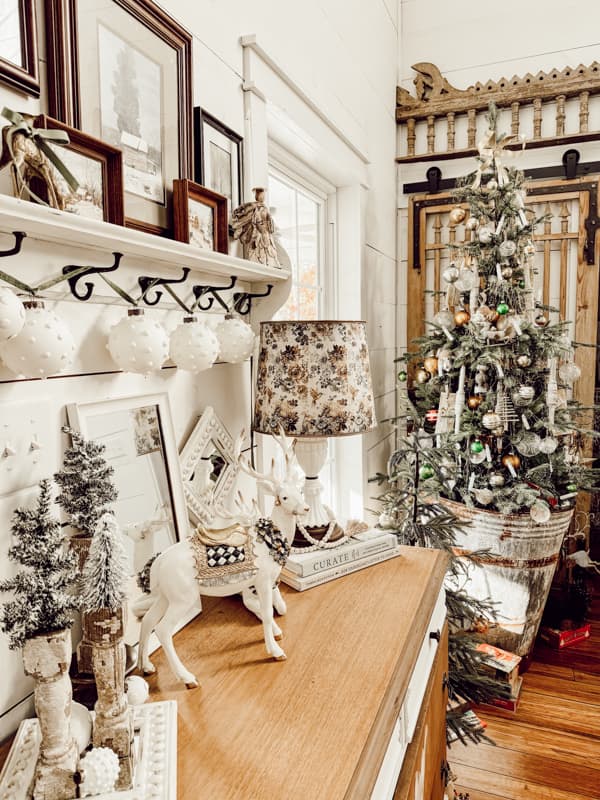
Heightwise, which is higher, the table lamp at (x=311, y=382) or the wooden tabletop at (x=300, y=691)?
the table lamp at (x=311, y=382)

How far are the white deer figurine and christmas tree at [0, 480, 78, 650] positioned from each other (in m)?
0.22

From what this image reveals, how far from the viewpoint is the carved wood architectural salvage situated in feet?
9.45

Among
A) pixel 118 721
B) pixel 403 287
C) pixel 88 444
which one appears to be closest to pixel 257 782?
pixel 118 721

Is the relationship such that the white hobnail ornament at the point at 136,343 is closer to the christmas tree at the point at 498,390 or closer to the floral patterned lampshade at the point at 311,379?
the floral patterned lampshade at the point at 311,379

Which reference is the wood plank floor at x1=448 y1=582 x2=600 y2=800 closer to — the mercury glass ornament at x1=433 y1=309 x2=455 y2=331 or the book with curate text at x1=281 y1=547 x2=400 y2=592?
the book with curate text at x1=281 y1=547 x2=400 y2=592

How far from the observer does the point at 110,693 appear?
2.07 feet

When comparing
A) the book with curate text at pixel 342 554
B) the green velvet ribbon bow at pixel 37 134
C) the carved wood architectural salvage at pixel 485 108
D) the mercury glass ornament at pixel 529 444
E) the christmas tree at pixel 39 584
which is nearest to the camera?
the christmas tree at pixel 39 584

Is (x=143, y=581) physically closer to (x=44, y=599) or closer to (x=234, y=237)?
(x=44, y=599)

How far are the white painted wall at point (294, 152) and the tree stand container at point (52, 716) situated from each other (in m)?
0.21

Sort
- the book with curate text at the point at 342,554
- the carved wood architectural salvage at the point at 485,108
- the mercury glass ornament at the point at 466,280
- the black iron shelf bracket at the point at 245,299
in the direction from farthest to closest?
the carved wood architectural salvage at the point at 485,108, the mercury glass ornament at the point at 466,280, the black iron shelf bracket at the point at 245,299, the book with curate text at the point at 342,554

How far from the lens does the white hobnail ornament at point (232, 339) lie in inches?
48.1

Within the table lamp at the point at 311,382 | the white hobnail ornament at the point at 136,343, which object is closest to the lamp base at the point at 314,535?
the table lamp at the point at 311,382

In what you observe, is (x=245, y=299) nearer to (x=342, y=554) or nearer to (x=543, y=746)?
(x=342, y=554)

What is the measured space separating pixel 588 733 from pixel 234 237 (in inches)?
80.1
